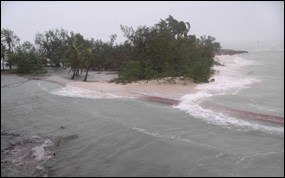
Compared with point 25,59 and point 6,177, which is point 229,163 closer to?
point 6,177

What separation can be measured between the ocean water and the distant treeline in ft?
30.6

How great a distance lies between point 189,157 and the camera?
493 inches

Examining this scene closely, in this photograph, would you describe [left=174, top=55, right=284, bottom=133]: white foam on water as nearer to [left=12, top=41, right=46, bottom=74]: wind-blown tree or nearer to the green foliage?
the green foliage

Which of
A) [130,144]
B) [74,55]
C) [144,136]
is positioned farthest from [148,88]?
[130,144]

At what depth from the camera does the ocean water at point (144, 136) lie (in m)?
11.6

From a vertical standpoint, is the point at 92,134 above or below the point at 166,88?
below

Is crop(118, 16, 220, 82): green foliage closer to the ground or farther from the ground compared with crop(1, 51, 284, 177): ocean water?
farther from the ground

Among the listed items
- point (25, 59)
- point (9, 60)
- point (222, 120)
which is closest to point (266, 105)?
point (222, 120)

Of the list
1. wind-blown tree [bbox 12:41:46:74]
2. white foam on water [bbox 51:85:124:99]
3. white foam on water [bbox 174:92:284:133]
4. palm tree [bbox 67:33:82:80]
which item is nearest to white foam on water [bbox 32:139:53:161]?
white foam on water [bbox 174:92:284:133]

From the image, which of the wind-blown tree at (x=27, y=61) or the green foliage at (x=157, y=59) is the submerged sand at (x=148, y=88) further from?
the wind-blown tree at (x=27, y=61)

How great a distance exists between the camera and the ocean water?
11.6 m

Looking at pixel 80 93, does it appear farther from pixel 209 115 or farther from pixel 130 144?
pixel 130 144

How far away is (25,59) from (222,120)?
3322 cm

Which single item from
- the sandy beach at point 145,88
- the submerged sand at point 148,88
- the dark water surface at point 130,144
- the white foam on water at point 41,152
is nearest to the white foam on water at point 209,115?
the dark water surface at point 130,144
